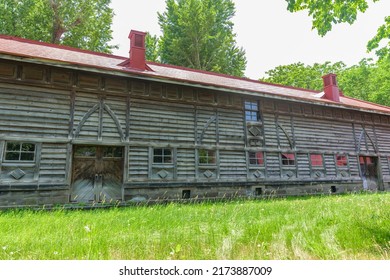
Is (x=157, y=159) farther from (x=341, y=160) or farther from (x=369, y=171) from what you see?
(x=369, y=171)

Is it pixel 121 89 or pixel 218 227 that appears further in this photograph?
pixel 121 89

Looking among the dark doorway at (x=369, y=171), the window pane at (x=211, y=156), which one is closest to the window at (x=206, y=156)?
the window pane at (x=211, y=156)

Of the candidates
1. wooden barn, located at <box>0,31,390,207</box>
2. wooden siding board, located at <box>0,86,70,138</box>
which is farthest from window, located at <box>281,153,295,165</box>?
wooden siding board, located at <box>0,86,70,138</box>

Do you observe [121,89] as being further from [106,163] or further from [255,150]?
[255,150]

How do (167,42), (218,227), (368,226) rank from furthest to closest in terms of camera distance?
(167,42) → (218,227) → (368,226)

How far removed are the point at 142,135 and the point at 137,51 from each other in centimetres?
477

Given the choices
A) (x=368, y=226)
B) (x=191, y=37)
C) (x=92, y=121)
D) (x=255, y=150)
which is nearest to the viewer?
(x=368, y=226)

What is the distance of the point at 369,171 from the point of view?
17.1 metres

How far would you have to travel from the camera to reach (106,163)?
1015cm

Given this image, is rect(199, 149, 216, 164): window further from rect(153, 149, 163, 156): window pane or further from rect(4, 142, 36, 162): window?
rect(4, 142, 36, 162): window

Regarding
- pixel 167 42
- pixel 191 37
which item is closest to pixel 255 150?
pixel 191 37

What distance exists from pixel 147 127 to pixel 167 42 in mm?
20750

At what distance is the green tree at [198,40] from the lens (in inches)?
1031

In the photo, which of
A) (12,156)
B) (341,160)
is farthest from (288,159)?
(12,156)
